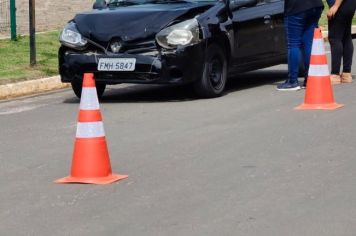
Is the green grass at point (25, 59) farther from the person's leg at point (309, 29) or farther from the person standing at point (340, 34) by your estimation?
the person standing at point (340, 34)

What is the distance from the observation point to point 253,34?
11820mm

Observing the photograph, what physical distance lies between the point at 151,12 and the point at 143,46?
45cm

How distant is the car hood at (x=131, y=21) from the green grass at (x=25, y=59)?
2.20 m

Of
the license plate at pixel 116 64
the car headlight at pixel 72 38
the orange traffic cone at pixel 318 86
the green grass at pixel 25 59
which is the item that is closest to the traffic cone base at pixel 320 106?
the orange traffic cone at pixel 318 86

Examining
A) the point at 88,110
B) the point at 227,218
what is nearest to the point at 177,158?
the point at 88,110

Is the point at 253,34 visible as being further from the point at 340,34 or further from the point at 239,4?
the point at 340,34

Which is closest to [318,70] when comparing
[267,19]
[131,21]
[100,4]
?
[267,19]

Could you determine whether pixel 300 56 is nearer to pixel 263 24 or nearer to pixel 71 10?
pixel 263 24

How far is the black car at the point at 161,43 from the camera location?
10633mm

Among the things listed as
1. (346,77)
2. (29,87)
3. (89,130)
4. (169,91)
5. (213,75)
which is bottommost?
(29,87)

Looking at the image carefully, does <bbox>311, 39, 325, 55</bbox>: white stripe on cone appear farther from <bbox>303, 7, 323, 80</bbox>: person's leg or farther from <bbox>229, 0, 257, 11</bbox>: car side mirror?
<bbox>229, 0, 257, 11</bbox>: car side mirror

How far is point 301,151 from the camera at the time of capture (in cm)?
774

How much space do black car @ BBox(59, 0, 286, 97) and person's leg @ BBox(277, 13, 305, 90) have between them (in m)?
0.52

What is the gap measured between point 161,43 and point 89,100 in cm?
362
